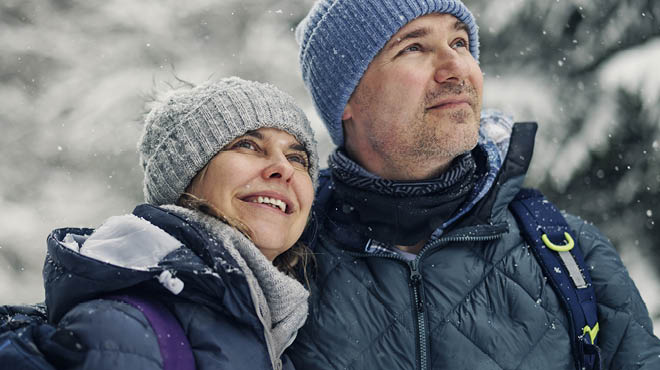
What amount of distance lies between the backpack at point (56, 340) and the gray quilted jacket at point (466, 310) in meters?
0.81

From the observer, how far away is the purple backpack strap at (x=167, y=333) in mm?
1661

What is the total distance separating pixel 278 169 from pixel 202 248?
0.55 m

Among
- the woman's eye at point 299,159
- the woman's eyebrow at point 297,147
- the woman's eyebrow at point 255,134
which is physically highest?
the woman's eyebrow at point 255,134

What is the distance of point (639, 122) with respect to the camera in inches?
167

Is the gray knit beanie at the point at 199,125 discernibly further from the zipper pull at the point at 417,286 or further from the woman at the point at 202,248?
the zipper pull at the point at 417,286

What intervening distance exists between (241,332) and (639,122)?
3643 millimetres

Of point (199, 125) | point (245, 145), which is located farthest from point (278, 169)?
point (199, 125)

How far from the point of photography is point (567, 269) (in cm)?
243

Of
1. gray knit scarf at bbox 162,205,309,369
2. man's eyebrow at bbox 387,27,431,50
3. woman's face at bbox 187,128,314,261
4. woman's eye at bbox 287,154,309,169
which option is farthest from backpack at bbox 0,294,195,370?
man's eyebrow at bbox 387,27,431,50

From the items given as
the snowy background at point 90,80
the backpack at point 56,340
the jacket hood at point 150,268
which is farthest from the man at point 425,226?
the snowy background at point 90,80

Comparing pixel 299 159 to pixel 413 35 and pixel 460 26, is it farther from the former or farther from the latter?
pixel 460 26

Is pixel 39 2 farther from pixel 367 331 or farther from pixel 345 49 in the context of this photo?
pixel 367 331

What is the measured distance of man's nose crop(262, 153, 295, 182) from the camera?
2.35 m

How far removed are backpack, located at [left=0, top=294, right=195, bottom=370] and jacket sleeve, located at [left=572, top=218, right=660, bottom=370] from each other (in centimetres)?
174
